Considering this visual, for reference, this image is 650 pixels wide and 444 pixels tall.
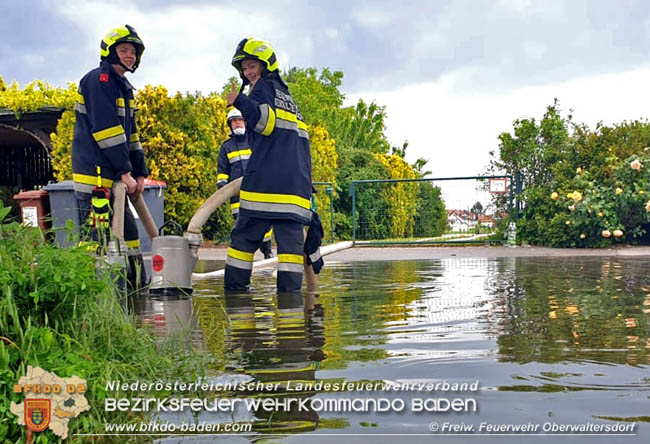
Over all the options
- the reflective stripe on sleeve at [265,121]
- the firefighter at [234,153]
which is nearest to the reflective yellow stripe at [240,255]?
the reflective stripe on sleeve at [265,121]

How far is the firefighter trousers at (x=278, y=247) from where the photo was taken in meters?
6.34

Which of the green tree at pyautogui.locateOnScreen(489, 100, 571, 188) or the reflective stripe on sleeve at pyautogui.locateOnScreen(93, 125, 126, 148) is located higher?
the green tree at pyautogui.locateOnScreen(489, 100, 571, 188)

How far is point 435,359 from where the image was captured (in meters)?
3.93

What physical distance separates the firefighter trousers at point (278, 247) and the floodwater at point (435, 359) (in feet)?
0.65

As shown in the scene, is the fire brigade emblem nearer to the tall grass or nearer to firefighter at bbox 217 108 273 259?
the tall grass

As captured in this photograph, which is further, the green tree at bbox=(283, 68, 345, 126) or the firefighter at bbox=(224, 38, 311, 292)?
the green tree at bbox=(283, 68, 345, 126)

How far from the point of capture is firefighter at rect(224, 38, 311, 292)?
20.3 ft

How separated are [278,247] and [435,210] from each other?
1172 cm

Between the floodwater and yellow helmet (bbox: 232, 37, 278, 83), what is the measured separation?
6.06ft

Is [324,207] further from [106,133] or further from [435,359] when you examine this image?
[435,359]

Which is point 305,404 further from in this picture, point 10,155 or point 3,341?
point 10,155

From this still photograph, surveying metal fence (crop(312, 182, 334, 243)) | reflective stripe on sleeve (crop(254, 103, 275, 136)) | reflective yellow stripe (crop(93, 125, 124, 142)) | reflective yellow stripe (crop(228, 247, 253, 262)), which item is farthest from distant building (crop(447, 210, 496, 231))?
reflective stripe on sleeve (crop(254, 103, 275, 136))

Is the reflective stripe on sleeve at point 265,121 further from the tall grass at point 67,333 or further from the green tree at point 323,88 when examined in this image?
the green tree at point 323,88

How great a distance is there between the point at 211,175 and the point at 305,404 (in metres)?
13.2
